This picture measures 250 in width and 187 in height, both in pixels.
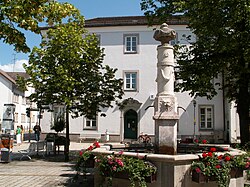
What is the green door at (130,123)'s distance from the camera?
2655cm

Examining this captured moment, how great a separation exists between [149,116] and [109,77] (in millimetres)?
11779

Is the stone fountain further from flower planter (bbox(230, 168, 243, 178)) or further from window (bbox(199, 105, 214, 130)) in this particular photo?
window (bbox(199, 105, 214, 130))

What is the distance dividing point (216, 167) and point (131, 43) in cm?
2178

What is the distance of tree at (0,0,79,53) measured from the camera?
6.28m

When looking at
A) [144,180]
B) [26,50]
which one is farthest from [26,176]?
[144,180]

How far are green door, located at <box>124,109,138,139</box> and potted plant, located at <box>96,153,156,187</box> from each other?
65.3 ft

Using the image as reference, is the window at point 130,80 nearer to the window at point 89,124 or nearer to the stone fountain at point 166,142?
the window at point 89,124

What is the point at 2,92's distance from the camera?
41906 mm

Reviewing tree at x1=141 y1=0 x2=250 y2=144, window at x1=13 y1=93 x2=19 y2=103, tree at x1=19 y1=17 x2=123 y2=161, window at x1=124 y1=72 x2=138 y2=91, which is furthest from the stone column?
window at x1=13 y1=93 x2=19 y2=103

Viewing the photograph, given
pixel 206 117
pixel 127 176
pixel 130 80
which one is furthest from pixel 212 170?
pixel 130 80

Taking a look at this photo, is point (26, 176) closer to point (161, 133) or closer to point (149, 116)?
point (161, 133)

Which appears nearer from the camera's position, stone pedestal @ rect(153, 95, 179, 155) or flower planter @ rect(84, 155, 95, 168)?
stone pedestal @ rect(153, 95, 179, 155)

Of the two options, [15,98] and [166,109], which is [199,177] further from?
[15,98]

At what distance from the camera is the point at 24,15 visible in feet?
21.4
